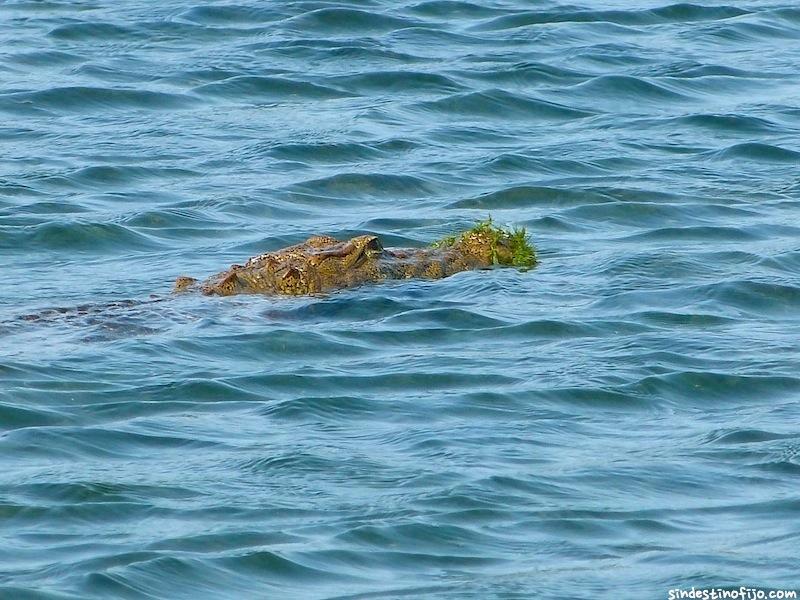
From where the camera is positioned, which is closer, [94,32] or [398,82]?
[398,82]

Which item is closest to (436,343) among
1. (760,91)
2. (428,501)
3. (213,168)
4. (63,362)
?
(63,362)

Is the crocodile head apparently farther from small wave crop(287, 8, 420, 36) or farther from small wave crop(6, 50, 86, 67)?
small wave crop(287, 8, 420, 36)

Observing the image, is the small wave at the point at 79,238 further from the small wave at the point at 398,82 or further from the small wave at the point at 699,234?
the small wave at the point at 398,82

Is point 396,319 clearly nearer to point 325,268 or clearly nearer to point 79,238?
point 325,268

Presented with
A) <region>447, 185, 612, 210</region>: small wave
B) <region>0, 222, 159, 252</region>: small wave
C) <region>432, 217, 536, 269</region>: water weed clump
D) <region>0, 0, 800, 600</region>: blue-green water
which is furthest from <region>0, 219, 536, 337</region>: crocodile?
<region>447, 185, 612, 210</region>: small wave

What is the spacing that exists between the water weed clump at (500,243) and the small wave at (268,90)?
6.10m

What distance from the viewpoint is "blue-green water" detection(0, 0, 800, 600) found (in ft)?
23.7

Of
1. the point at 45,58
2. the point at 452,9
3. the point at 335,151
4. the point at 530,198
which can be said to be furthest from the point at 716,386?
the point at 452,9

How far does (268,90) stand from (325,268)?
722 cm

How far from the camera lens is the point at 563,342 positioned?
10.5 m

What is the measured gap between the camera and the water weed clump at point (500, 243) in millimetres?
11961

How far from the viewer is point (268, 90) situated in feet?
59.2

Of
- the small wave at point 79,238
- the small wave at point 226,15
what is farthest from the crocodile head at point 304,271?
the small wave at point 226,15

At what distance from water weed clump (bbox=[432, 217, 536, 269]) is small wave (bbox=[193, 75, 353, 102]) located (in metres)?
6.10
